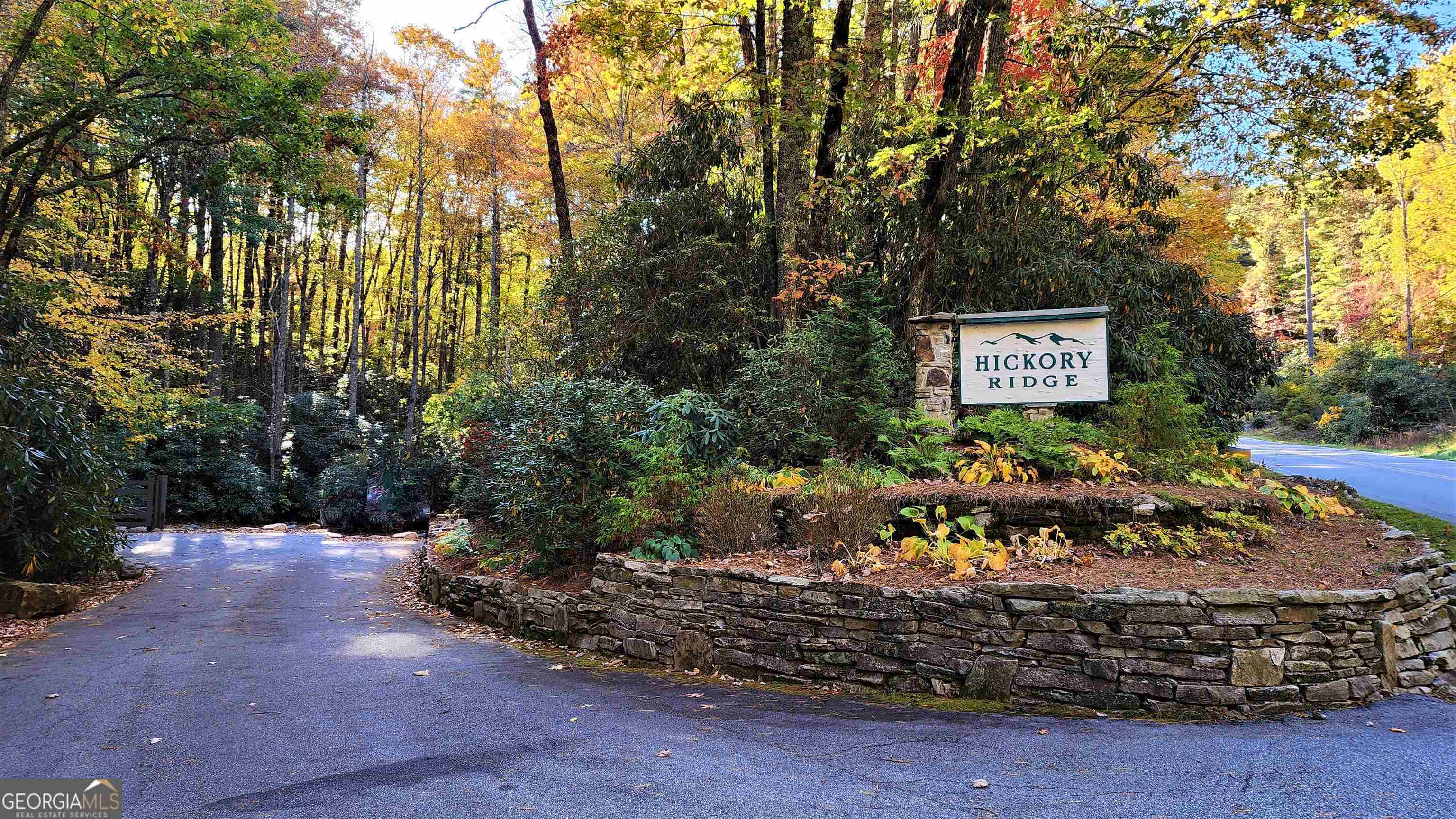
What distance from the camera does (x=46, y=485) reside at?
7.82 meters

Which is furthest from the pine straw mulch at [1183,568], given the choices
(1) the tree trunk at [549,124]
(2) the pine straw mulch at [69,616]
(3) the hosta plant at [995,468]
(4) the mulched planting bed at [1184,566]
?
(1) the tree trunk at [549,124]

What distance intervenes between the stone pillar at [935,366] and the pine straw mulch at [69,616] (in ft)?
28.9

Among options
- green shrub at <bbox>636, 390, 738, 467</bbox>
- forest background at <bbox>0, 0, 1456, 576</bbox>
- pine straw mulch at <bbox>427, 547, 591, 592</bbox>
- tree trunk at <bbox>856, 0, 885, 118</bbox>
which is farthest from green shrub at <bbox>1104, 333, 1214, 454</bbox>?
pine straw mulch at <bbox>427, 547, 591, 592</bbox>

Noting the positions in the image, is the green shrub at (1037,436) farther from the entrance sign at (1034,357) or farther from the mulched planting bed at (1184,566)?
the mulched planting bed at (1184,566)

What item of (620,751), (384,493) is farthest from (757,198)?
(384,493)

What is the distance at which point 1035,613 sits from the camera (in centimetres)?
442

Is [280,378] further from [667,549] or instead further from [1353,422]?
[1353,422]

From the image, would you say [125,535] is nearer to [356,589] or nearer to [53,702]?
[356,589]

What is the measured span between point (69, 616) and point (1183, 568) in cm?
1102

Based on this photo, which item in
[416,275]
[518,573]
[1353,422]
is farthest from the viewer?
[416,275]

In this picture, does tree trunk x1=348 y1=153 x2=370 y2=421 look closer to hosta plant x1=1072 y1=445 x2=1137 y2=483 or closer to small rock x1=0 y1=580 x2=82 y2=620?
small rock x1=0 y1=580 x2=82 y2=620

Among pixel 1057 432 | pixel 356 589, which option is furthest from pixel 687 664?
pixel 356 589

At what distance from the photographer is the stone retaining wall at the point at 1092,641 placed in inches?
166

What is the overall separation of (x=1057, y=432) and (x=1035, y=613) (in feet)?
9.07
